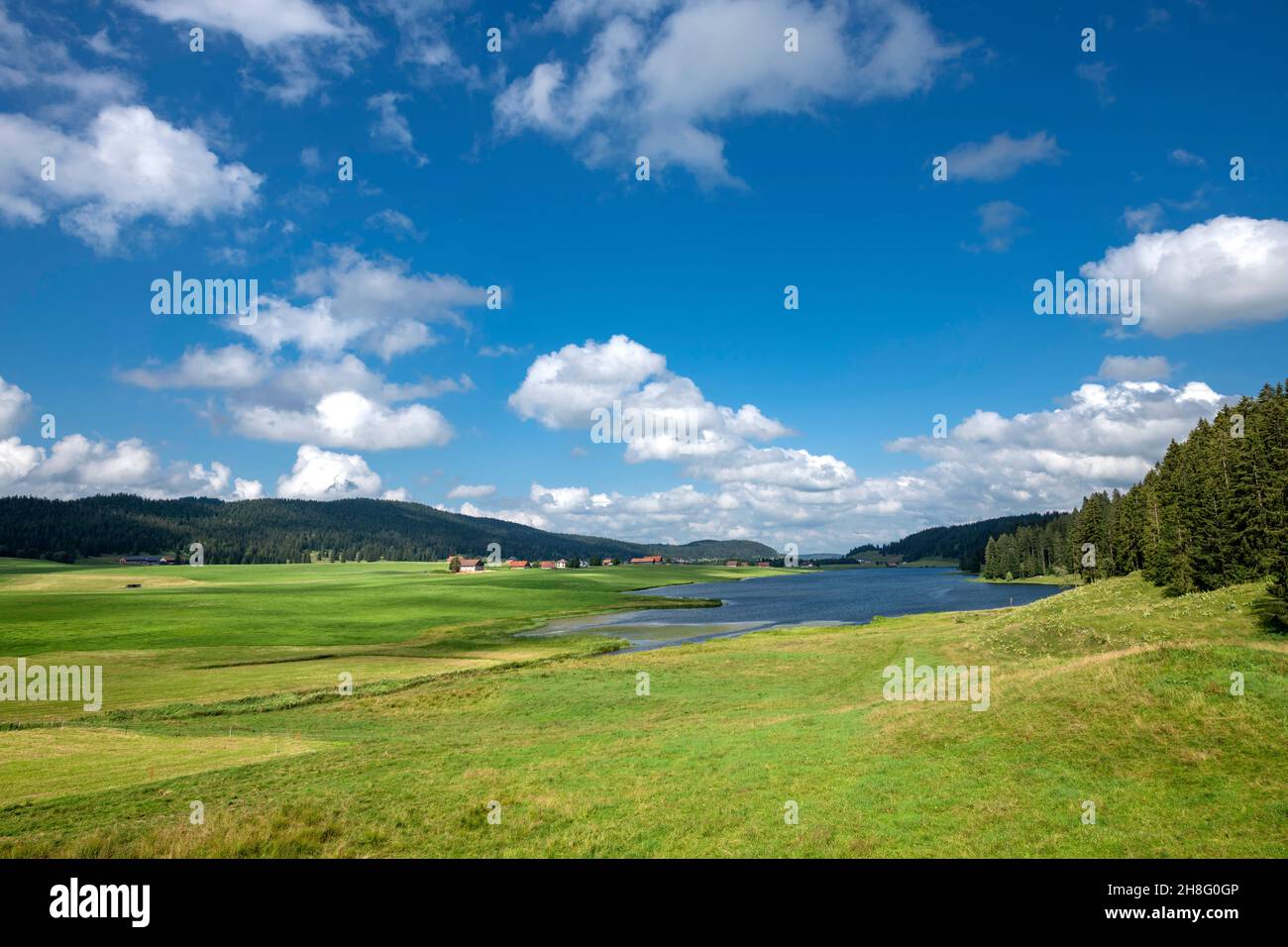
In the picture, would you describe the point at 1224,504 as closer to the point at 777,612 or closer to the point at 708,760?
the point at 708,760

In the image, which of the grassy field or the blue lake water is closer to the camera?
the grassy field

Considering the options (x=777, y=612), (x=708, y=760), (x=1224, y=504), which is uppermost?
(x=1224, y=504)

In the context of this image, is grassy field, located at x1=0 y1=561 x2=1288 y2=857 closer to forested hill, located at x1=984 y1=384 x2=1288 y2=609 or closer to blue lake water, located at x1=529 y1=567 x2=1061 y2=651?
forested hill, located at x1=984 y1=384 x2=1288 y2=609

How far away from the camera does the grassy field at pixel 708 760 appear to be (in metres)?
17.0

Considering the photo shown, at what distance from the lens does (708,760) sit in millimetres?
25719

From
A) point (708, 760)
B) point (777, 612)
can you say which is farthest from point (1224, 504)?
point (777, 612)

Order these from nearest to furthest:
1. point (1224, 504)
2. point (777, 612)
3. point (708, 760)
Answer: point (708, 760) < point (1224, 504) < point (777, 612)

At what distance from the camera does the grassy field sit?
16969mm

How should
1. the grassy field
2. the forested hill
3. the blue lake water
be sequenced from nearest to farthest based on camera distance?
the grassy field
the forested hill
the blue lake water

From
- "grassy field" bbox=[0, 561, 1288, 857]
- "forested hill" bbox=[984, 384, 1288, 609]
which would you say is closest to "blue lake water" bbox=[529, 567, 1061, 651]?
"forested hill" bbox=[984, 384, 1288, 609]

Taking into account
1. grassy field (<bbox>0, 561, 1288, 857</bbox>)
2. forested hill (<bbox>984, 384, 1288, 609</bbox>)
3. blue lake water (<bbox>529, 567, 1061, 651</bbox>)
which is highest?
forested hill (<bbox>984, 384, 1288, 609</bbox>)
